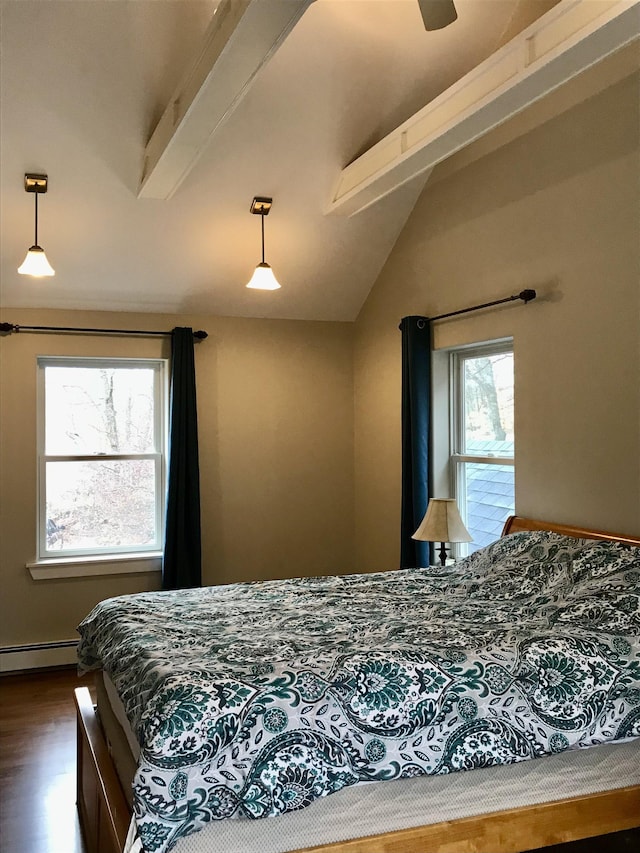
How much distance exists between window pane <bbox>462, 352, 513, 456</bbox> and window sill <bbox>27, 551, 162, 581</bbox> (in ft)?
7.01

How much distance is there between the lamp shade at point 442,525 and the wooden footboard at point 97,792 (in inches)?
68.9

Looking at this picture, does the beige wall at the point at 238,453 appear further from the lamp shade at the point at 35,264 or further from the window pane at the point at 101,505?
the lamp shade at the point at 35,264

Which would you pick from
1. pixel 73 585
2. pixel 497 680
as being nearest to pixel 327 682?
pixel 497 680

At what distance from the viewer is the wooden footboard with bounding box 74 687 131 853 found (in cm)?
213

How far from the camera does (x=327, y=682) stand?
2.03 metres

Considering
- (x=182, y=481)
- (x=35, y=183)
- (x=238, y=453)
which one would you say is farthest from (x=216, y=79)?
(x=238, y=453)

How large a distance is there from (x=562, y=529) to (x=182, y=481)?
2400mm

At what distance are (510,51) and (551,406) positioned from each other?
148cm

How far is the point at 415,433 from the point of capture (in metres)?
4.29

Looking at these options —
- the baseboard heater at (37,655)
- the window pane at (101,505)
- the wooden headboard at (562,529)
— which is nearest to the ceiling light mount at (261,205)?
the window pane at (101,505)

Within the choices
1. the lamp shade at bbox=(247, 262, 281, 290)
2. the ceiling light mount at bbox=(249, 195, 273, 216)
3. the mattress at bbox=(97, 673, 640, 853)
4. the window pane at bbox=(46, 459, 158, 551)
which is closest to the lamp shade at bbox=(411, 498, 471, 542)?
the lamp shade at bbox=(247, 262, 281, 290)

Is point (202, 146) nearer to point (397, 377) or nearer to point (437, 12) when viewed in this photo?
point (437, 12)

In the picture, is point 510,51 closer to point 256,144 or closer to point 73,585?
point 256,144

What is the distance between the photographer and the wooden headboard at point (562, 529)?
2.98m
